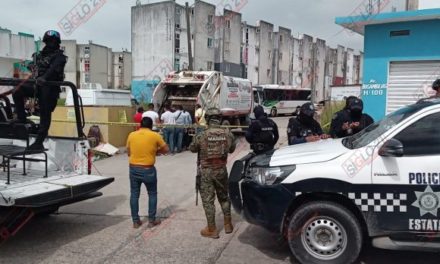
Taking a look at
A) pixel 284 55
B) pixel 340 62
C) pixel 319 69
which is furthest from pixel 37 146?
pixel 340 62

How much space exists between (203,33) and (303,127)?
1818 inches

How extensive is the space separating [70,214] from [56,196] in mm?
1891

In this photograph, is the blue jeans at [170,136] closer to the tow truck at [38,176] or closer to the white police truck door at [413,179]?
the tow truck at [38,176]

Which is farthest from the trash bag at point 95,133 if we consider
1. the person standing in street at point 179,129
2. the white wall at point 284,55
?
the white wall at point 284,55

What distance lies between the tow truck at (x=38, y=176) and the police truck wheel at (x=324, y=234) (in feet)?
9.06

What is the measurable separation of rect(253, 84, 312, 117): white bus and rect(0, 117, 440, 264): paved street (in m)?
27.3

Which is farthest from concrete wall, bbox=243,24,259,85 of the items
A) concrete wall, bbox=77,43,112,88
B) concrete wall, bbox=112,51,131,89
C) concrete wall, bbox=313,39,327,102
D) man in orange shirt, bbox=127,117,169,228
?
man in orange shirt, bbox=127,117,169,228

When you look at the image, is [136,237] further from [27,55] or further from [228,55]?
[228,55]

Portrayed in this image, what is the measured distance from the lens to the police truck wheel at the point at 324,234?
4.53 meters

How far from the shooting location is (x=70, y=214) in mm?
6973

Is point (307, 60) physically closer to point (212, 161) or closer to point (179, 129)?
point (179, 129)

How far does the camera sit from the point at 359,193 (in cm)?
447

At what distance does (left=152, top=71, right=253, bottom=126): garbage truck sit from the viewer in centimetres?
1667

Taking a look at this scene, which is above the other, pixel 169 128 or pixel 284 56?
pixel 284 56
